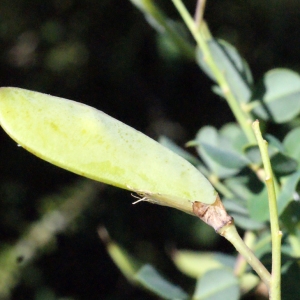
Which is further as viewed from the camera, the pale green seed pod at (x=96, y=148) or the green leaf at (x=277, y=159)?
the green leaf at (x=277, y=159)

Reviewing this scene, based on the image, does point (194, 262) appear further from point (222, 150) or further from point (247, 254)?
point (247, 254)

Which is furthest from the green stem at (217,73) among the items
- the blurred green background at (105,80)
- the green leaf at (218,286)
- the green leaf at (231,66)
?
the blurred green background at (105,80)

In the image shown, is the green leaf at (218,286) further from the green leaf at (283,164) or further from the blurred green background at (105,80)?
the blurred green background at (105,80)

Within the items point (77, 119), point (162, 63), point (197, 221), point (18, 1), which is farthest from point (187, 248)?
point (77, 119)

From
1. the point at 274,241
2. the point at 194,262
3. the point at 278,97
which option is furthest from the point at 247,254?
the point at 194,262

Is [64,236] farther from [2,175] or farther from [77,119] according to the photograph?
[77,119]

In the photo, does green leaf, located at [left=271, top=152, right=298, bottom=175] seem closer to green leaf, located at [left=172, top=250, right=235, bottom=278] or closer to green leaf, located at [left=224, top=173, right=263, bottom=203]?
green leaf, located at [left=224, top=173, right=263, bottom=203]
